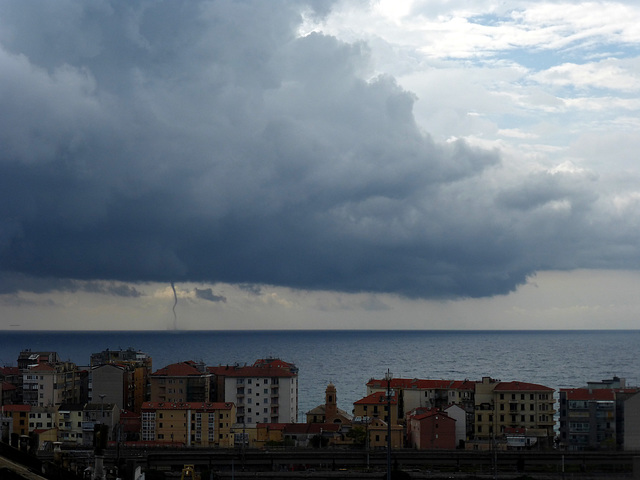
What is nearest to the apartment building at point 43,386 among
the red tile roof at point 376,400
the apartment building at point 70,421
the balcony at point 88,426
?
the apartment building at point 70,421

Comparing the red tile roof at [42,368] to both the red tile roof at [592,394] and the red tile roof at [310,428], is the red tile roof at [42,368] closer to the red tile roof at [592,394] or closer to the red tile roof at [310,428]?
the red tile roof at [310,428]

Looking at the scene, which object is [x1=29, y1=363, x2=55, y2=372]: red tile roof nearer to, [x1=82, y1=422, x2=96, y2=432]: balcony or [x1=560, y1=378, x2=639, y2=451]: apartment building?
[x1=82, y1=422, x2=96, y2=432]: balcony

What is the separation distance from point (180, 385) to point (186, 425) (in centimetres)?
1015

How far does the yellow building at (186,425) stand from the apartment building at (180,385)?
868 centimetres

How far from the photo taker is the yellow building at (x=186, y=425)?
6819 cm

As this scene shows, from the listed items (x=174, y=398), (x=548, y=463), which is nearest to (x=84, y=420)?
(x=174, y=398)

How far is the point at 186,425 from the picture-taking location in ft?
225

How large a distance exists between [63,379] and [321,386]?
57582mm

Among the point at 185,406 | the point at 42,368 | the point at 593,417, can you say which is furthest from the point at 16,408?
the point at 593,417

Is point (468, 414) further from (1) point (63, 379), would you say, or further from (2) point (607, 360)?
(2) point (607, 360)

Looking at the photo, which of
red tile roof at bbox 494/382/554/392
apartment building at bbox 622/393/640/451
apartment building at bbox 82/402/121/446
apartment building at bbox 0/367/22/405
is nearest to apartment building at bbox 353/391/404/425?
red tile roof at bbox 494/382/554/392

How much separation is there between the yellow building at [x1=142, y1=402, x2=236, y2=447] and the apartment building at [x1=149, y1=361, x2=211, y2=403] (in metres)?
8.68

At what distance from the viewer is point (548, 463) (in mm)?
55969

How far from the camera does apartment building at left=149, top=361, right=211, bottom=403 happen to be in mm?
78062
